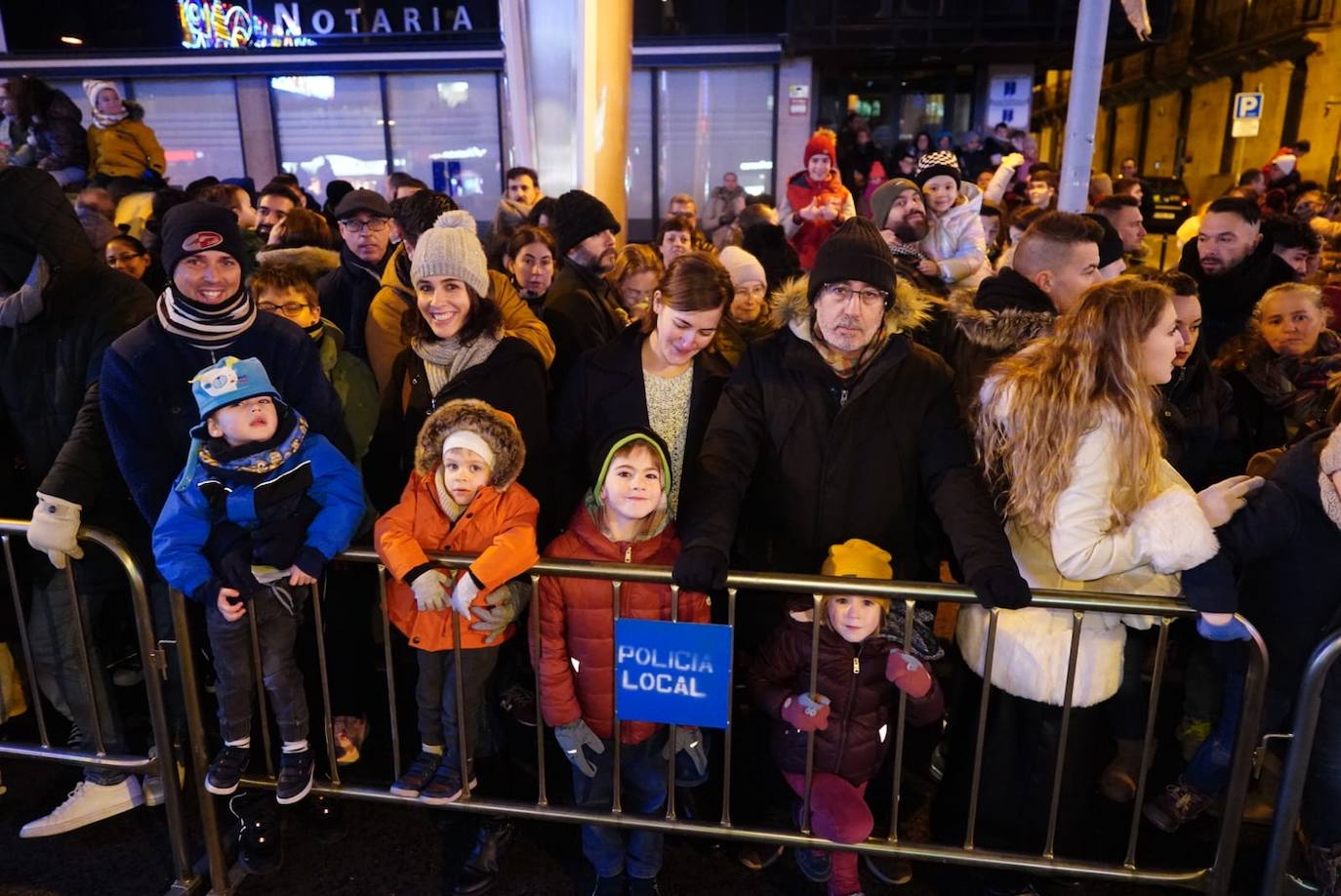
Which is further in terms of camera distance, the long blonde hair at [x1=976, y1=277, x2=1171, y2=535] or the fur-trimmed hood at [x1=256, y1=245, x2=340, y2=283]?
the fur-trimmed hood at [x1=256, y1=245, x2=340, y2=283]

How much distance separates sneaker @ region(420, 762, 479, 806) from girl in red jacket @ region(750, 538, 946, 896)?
1124mm

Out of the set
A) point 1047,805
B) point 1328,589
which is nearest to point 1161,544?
point 1328,589

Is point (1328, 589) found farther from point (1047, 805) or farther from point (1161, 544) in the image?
point (1047, 805)

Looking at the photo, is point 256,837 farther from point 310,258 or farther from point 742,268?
point 742,268

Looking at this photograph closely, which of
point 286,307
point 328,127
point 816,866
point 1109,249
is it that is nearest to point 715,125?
point 328,127

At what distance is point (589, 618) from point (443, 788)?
0.85 metres

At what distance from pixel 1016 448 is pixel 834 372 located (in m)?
0.65

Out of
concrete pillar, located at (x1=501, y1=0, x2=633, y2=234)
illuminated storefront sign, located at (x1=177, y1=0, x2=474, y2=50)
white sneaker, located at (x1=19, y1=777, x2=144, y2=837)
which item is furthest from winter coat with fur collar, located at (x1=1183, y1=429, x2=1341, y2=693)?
illuminated storefront sign, located at (x1=177, y1=0, x2=474, y2=50)

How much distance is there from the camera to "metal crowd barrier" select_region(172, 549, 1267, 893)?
274 cm

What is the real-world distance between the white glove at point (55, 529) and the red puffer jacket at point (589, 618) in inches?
66.7

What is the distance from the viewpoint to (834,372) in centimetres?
318

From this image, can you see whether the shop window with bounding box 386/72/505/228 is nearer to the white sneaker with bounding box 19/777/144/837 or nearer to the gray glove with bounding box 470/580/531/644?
the white sneaker with bounding box 19/777/144/837

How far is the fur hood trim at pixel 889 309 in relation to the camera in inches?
126

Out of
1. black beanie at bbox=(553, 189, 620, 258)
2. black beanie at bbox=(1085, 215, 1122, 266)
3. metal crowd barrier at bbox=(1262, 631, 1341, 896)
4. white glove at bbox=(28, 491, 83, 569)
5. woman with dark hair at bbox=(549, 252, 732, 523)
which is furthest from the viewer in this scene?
black beanie at bbox=(553, 189, 620, 258)
